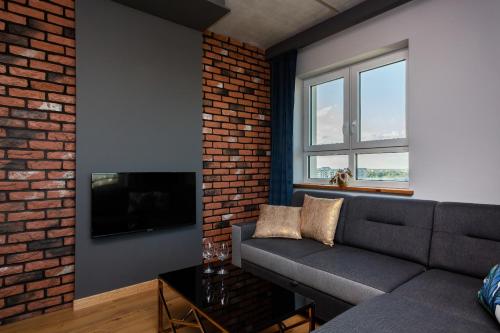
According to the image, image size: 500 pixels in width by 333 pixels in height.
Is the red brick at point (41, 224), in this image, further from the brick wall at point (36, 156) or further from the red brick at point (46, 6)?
the red brick at point (46, 6)

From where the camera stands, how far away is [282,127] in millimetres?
3623

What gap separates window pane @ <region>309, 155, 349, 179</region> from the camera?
3.25 m

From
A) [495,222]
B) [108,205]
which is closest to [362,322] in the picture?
[495,222]

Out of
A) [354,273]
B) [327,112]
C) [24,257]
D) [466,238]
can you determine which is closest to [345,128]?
[327,112]

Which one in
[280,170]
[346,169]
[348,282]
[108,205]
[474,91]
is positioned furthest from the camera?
[280,170]

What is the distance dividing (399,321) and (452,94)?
1850 millimetres

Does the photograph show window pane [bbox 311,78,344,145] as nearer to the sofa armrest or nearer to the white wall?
the white wall

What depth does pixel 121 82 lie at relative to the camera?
2572mm

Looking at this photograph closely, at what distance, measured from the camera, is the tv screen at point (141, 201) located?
2393 mm

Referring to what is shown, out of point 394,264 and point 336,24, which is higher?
point 336,24

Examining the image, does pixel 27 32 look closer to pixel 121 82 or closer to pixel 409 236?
pixel 121 82

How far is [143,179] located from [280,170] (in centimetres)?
→ 173

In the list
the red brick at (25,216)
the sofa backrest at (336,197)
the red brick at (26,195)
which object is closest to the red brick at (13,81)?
the red brick at (26,195)

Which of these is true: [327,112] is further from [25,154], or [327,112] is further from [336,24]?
[25,154]
